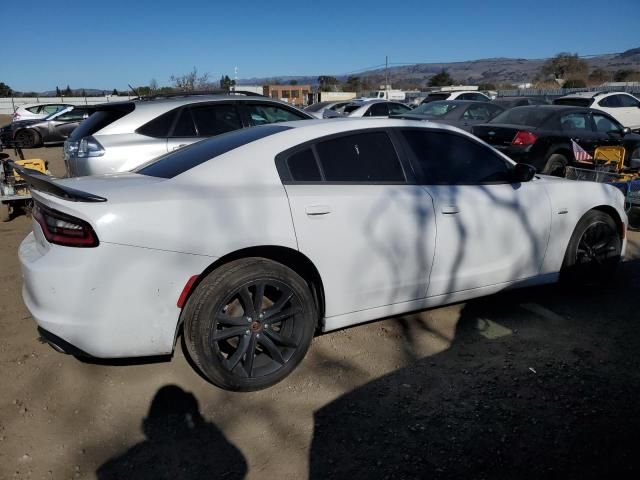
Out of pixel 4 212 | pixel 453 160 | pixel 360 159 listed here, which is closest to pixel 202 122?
pixel 4 212

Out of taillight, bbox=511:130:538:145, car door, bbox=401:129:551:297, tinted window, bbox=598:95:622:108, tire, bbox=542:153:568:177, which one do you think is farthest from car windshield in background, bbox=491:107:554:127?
tinted window, bbox=598:95:622:108

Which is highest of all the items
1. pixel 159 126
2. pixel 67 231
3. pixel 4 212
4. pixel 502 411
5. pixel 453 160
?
pixel 159 126

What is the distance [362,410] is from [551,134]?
7.45 meters

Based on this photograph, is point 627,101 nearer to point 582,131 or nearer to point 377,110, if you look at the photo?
point 377,110

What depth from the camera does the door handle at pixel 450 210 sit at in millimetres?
3371

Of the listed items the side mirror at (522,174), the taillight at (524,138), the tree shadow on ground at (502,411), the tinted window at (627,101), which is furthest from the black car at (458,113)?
the tree shadow on ground at (502,411)

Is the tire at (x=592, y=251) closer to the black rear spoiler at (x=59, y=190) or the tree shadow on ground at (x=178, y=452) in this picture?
the tree shadow on ground at (x=178, y=452)

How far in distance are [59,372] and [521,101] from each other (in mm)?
19590

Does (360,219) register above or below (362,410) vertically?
above

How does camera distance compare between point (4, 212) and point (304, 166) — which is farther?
point (4, 212)

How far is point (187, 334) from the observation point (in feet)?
9.00

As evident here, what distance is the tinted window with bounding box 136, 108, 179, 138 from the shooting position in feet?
19.3

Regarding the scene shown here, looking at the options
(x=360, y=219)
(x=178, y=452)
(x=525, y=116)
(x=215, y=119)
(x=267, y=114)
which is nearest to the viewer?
(x=178, y=452)

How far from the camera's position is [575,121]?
9.24 m
